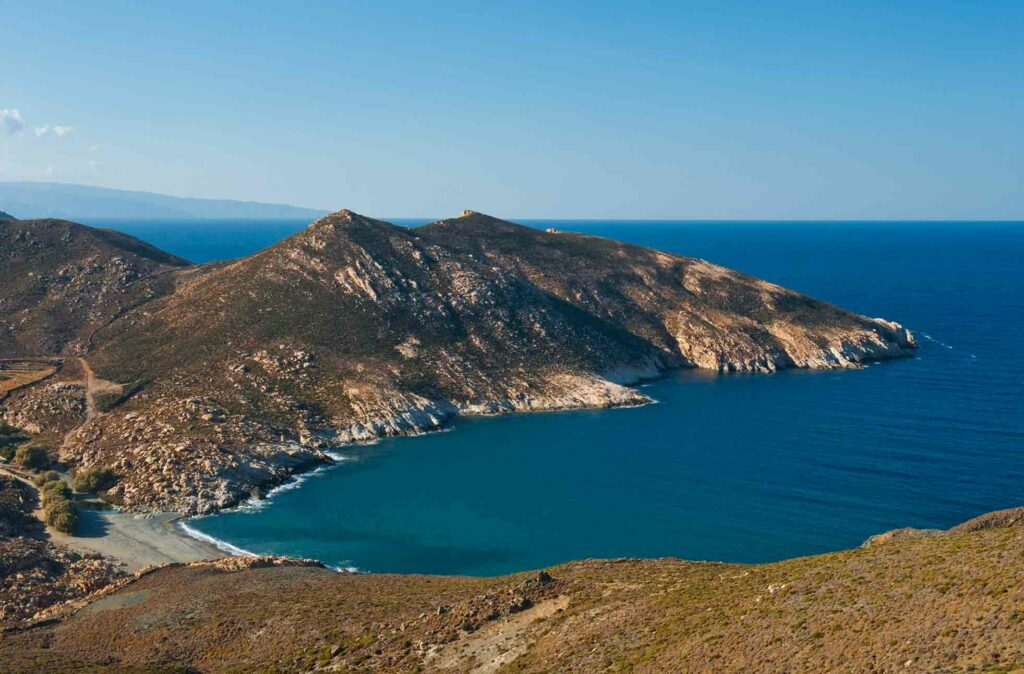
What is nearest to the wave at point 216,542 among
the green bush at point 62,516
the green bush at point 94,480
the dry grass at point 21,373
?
the green bush at point 62,516

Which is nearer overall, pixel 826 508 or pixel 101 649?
pixel 101 649

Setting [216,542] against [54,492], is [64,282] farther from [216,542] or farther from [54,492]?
[216,542]

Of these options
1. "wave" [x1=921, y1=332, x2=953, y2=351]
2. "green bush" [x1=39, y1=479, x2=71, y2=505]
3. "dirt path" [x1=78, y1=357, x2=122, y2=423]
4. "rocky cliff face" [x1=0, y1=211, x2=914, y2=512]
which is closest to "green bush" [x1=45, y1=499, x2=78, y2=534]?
"green bush" [x1=39, y1=479, x2=71, y2=505]

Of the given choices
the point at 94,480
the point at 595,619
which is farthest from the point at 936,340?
the point at 94,480

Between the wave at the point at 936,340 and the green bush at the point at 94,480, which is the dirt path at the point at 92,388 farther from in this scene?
the wave at the point at 936,340

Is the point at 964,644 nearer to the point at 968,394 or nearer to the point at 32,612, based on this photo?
the point at 32,612

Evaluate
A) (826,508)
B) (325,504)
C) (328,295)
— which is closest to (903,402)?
(826,508)
